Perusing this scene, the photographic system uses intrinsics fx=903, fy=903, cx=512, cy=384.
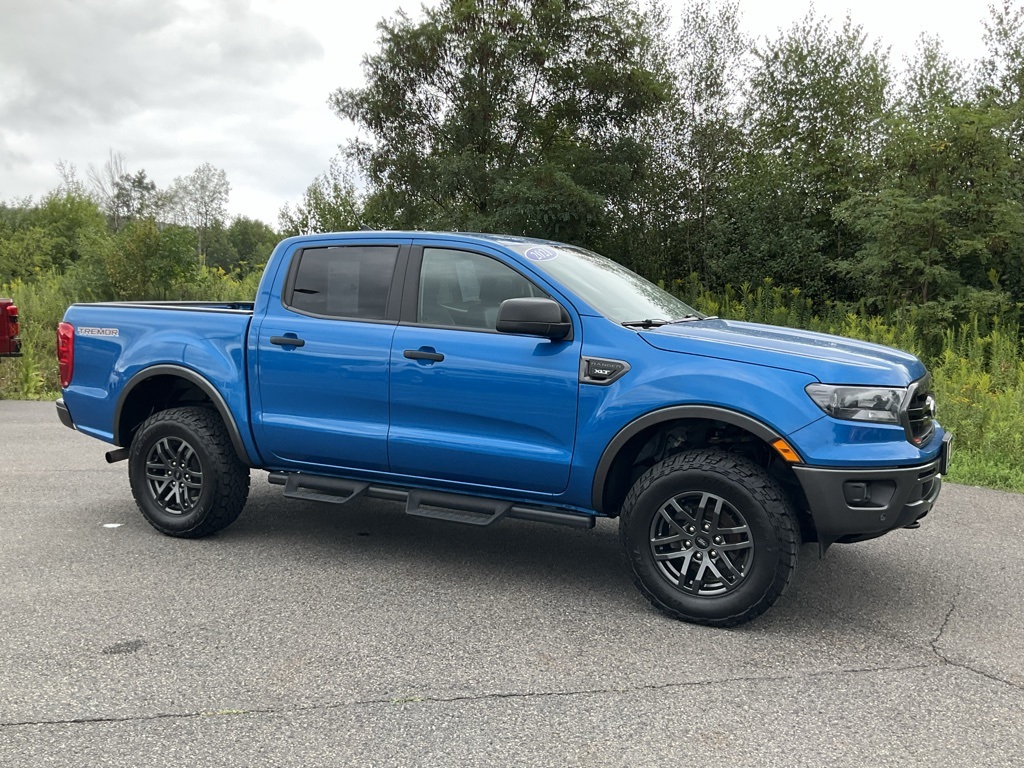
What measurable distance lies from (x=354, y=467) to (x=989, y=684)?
10.8 feet

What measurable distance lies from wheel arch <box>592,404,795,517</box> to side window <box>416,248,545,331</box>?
3.04 ft

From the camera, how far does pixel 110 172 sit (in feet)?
195

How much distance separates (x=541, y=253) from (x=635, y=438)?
4.02 feet

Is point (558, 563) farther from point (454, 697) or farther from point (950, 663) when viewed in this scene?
point (950, 663)

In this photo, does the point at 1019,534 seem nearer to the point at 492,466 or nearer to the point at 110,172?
the point at 492,466

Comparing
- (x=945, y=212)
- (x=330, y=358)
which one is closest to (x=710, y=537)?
(x=330, y=358)

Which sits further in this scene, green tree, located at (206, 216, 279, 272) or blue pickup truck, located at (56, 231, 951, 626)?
green tree, located at (206, 216, 279, 272)

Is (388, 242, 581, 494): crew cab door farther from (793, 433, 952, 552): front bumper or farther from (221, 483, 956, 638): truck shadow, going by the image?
(793, 433, 952, 552): front bumper

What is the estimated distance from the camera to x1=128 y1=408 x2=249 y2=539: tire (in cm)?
552

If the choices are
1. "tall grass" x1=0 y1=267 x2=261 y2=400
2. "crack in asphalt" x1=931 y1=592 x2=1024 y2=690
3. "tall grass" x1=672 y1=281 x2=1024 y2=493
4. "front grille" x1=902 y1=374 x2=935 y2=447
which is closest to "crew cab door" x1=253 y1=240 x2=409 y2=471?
"front grille" x1=902 y1=374 x2=935 y2=447

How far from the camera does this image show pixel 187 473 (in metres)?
5.63

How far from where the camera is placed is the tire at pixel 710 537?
4105 millimetres

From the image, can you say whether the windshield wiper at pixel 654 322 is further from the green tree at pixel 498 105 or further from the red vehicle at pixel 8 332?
the green tree at pixel 498 105

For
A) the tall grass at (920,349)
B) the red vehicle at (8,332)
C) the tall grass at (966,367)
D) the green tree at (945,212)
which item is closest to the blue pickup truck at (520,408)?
the tall grass at (966,367)
